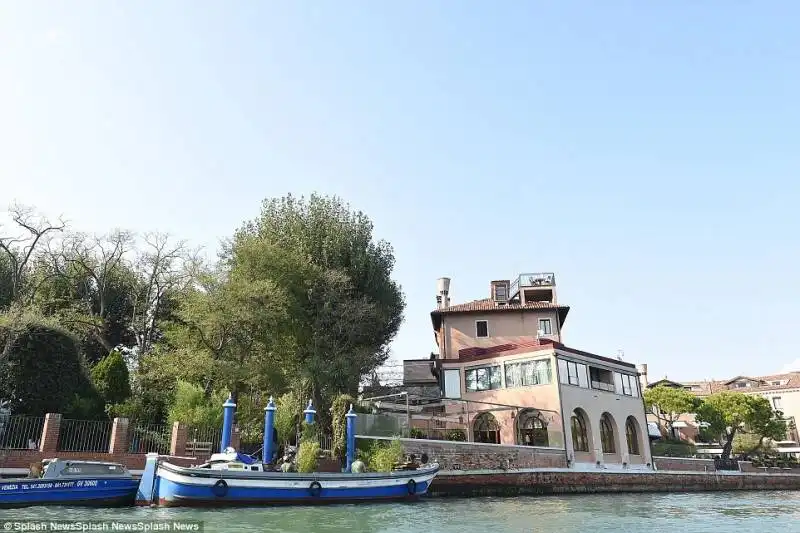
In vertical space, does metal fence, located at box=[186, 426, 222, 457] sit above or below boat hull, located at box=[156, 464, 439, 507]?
above

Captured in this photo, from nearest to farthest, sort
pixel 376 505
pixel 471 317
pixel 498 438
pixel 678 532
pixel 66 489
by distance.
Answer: pixel 678 532 → pixel 66 489 → pixel 376 505 → pixel 498 438 → pixel 471 317

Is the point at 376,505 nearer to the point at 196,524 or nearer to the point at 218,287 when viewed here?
the point at 196,524

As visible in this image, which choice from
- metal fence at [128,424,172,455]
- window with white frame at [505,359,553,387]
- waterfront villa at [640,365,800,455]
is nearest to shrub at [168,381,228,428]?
metal fence at [128,424,172,455]

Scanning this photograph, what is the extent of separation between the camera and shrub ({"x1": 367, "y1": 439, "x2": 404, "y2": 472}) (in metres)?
19.6

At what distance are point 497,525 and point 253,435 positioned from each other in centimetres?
1270

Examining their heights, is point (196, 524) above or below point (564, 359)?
below

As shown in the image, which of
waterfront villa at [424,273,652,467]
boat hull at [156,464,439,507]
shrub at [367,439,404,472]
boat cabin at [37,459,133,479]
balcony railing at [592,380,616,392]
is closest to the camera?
boat cabin at [37,459,133,479]

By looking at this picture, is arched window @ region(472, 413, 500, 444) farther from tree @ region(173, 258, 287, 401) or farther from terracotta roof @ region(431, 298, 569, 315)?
tree @ region(173, 258, 287, 401)

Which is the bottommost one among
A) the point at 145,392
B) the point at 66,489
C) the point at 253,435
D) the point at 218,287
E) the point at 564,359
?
the point at 66,489

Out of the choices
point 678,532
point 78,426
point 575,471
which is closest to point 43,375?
point 78,426

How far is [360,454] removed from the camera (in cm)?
2030

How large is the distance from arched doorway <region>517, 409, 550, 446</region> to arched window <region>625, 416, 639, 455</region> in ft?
22.4

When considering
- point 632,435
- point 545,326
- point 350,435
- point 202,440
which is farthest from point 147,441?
point 632,435

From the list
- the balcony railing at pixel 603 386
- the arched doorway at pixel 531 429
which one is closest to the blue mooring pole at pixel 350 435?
the arched doorway at pixel 531 429
